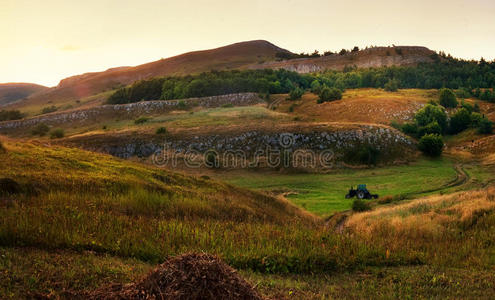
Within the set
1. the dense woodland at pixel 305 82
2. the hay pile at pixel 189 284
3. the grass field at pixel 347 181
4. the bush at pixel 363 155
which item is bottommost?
the grass field at pixel 347 181

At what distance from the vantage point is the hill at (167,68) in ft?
495

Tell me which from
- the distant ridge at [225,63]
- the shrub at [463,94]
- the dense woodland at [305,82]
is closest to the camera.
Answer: the shrub at [463,94]

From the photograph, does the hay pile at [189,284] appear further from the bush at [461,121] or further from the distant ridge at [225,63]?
the distant ridge at [225,63]

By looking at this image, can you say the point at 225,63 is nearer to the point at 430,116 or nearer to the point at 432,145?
the point at 430,116

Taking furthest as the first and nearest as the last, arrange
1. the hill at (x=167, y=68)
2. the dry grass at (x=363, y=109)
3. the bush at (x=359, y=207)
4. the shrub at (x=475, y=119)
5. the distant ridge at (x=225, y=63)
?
1. the hill at (x=167, y=68)
2. the distant ridge at (x=225, y=63)
3. the dry grass at (x=363, y=109)
4. the shrub at (x=475, y=119)
5. the bush at (x=359, y=207)

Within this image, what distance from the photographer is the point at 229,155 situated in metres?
46.7

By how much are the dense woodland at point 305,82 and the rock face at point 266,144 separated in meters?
44.1

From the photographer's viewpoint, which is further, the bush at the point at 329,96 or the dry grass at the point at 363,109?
the bush at the point at 329,96

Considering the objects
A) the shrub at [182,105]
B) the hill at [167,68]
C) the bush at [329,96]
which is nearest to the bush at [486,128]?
the bush at [329,96]

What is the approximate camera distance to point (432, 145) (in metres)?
46.9

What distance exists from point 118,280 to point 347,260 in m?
4.53

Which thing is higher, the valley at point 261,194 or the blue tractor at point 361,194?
the valley at point 261,194

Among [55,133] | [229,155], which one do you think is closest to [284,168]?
[229,155]

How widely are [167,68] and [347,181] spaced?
148 metres
